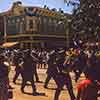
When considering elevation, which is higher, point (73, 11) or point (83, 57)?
point (73, 11)

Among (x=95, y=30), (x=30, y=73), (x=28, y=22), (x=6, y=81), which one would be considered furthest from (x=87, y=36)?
(x=28, y=22)

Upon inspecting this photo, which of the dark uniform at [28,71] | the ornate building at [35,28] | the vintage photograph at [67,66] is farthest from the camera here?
the ornate building at [35,28]

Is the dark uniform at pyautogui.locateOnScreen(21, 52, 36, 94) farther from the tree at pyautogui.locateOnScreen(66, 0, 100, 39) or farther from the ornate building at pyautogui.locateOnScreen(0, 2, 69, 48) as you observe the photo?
Answer: the ornate building at pyautogui.locateOnScreen(0, 2, 69, 48)

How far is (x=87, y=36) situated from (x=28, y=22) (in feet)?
197

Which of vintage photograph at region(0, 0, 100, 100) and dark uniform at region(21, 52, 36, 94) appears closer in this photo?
vintage photograph at region(0, 0, 100, 100)

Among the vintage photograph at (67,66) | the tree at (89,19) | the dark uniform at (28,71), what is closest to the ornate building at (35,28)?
the vintage photograph at (67,66)

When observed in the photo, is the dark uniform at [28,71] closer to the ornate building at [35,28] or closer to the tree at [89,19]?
the tree at [89,19]

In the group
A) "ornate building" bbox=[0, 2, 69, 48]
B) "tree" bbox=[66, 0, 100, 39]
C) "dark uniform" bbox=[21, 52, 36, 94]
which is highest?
"tree" bbox=[66, 0, 100, 39]

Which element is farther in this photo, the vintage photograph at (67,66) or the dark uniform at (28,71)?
the dark uniform at (28,71)

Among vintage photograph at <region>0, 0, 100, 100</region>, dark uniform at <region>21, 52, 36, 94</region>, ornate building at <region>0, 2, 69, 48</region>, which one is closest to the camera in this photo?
vintage photograph at <region>0, 0, 100, 100</region>

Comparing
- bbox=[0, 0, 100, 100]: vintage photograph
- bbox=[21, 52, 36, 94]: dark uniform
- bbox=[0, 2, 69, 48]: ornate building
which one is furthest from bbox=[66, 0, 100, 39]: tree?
bbox=[0, 2, 69, 48]: ornate building

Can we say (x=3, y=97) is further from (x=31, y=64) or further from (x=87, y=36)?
(x=31, y=64)

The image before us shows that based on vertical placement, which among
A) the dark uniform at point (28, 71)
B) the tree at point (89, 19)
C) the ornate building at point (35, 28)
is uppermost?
the tree at point (89, 19)

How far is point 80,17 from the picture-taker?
13.7m
